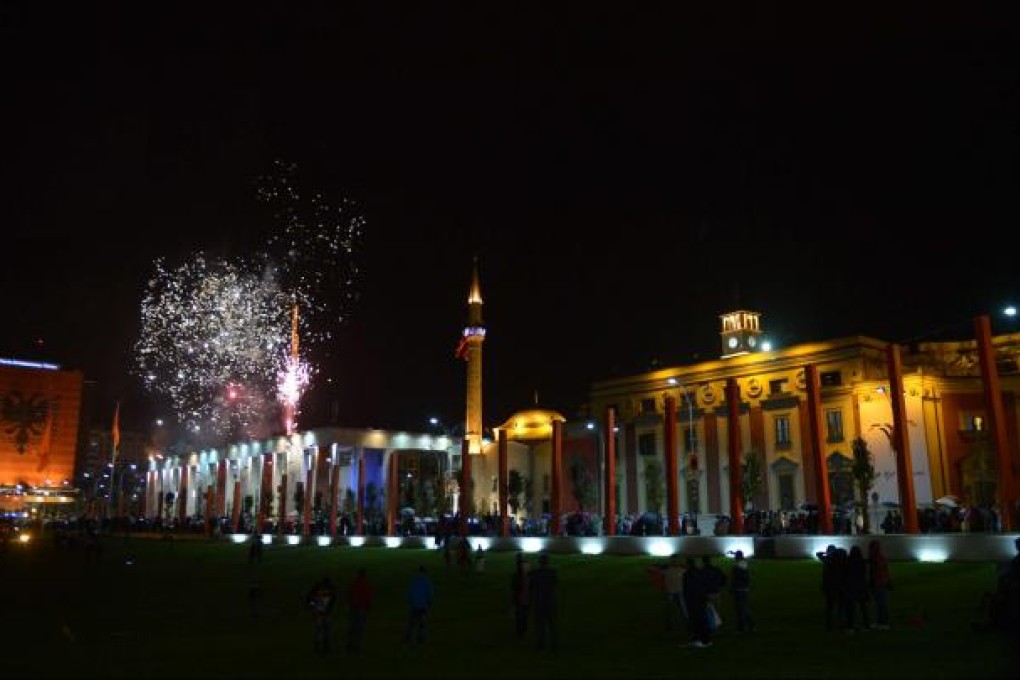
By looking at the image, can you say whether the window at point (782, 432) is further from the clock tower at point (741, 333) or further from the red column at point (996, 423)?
the red column at point (996, 423)

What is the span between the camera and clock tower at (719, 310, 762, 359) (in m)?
69.3

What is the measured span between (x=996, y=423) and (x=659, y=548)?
12.2 m

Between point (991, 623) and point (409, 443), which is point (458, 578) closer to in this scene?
point (991, 623)

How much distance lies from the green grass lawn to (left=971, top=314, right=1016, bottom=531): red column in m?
2.02

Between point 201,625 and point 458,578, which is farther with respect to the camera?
point 458,578

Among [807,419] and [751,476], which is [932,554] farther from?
[807,419]

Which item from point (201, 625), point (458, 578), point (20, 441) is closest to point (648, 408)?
point (458, 578)

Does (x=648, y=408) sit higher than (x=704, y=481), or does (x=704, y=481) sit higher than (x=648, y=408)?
(x=648, y=408)

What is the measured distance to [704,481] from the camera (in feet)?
197

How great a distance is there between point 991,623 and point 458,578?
56.6 feet

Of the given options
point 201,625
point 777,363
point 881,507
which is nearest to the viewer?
point 201,625

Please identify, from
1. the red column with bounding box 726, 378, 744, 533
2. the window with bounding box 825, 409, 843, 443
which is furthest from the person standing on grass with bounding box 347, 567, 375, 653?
the window with bounding box 825, 409, 843, 443

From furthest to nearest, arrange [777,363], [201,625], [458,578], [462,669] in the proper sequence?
[777,363], [458,578], [201,625], [462,669]

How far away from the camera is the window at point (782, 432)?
56.4 meters
